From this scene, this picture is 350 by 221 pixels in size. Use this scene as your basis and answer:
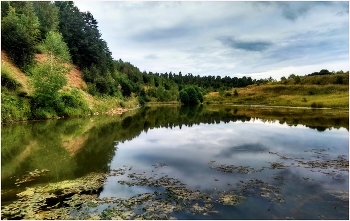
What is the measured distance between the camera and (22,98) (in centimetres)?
3556

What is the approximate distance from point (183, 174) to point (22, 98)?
29001 millimetres

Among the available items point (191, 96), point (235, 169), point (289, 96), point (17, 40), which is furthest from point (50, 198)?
point (191, 96)

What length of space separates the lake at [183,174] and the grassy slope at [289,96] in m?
65.6

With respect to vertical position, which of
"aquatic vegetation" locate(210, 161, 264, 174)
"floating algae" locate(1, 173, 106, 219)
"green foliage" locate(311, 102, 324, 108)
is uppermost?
"floating algae" locate(1, 173, 106, 219)

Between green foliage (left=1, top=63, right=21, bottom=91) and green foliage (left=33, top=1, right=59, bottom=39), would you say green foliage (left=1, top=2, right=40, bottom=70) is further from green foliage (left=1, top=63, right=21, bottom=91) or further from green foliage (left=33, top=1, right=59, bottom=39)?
green foliage (left=33, top=1, right=59, bottom=39)

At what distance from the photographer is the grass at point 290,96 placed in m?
88.9

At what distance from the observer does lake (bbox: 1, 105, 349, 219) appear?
414 inches

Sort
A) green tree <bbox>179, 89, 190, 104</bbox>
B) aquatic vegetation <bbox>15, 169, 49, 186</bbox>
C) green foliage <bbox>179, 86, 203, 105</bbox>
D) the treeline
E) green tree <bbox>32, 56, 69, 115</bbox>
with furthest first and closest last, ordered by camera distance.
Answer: green tree <bbox>179, 89, 190, 104</bbox>, green foliage <bbox>179, 86, 203, 105</bbox>, the treeline, green tree <bbox>32, 56, 69, 115</bbox>, aquatic vegetation <bbox>15, 169, 49, 186</bbox>

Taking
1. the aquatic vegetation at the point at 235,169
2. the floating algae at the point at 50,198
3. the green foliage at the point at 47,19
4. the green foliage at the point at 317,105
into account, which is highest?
the green foliage at the point at 47,19

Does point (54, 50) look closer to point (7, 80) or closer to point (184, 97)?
point (7, 80)

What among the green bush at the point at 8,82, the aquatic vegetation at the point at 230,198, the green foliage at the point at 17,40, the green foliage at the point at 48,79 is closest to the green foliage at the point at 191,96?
the green foliage at the point at 17,40

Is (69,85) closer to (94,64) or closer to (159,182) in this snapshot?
(94,64)

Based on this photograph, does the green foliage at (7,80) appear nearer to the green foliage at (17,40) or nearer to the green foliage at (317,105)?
the green foliage at (17,40)

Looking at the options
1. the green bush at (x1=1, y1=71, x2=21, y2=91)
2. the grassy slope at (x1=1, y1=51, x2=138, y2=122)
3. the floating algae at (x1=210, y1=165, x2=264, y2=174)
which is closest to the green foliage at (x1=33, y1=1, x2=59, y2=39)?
the grassy slope at (x1=1, y1=51, x2=138, y2=122)
